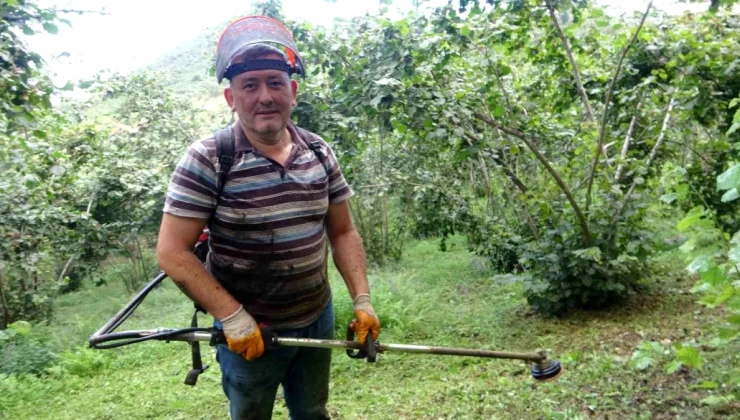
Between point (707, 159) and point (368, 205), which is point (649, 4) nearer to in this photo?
point (707, 159)

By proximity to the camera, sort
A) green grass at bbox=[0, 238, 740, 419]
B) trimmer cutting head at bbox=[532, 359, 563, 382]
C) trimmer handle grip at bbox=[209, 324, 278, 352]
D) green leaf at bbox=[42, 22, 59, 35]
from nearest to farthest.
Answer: trimmer handle grip at bbox=[209, 324, 278, 352], trimmer cutting head at bbox=[532, 359, 563, 382], green grass at bbox=[0, 238, 740, 419], green leaf at bbox=[42, 22, 59, 35]

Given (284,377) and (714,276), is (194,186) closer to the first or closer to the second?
(284,377)

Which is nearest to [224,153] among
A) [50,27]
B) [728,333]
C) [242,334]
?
[242,334]

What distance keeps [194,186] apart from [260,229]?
0.28 metres

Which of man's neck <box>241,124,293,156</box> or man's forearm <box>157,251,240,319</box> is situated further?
man's neck <box>241,124,293,156</box>

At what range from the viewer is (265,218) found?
2166 millimetres

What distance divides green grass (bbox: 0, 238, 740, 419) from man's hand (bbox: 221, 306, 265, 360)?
5.98ft

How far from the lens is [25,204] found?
779 centimetres

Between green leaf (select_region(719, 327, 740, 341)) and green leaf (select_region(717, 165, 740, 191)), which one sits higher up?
green leaf (select_region(717, 165, 740, 191))

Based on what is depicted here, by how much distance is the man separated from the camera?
2080mm

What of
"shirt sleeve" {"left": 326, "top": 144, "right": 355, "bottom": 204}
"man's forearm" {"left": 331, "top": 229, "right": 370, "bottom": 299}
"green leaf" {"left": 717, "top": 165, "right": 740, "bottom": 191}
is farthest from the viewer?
"man's forearm" {"left": 331, "top": 229, "right": 370, "bottom": 299}

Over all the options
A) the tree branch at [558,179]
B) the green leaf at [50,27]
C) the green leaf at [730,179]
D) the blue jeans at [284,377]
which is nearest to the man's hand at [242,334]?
the blue jeans at [284,377]

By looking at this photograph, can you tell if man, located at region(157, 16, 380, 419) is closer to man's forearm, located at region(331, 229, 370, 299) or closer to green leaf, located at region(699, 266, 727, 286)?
man's forearm, located at region(331, 229, 370, 299)

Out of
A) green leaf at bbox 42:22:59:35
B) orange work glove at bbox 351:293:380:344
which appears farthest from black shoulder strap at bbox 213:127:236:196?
green leaf at bbox 42:22:59:35
